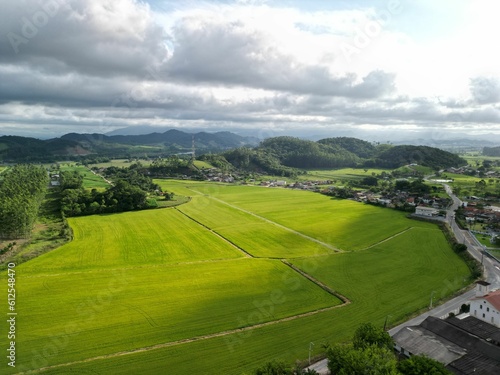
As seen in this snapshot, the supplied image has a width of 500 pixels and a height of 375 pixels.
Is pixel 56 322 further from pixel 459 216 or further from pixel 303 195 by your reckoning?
pixel 303 195

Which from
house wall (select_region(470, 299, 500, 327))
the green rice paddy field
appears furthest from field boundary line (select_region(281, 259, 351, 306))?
house wall (select_region(470, 299, 500, 327))

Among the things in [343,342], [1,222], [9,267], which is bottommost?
[343,342]

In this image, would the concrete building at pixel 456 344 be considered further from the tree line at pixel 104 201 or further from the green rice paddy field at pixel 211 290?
the tree line at pixel 104 201

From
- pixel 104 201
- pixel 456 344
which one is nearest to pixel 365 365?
pixel 456 344

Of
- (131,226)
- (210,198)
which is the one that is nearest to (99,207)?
(131,226)

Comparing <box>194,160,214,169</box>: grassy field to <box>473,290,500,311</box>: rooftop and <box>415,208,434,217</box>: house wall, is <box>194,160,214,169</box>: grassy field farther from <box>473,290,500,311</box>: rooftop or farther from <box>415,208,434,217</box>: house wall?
<box>473,290,500,311</box>: rooftop

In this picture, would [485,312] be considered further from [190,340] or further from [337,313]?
[190,340]

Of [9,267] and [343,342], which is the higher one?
[9,267]
